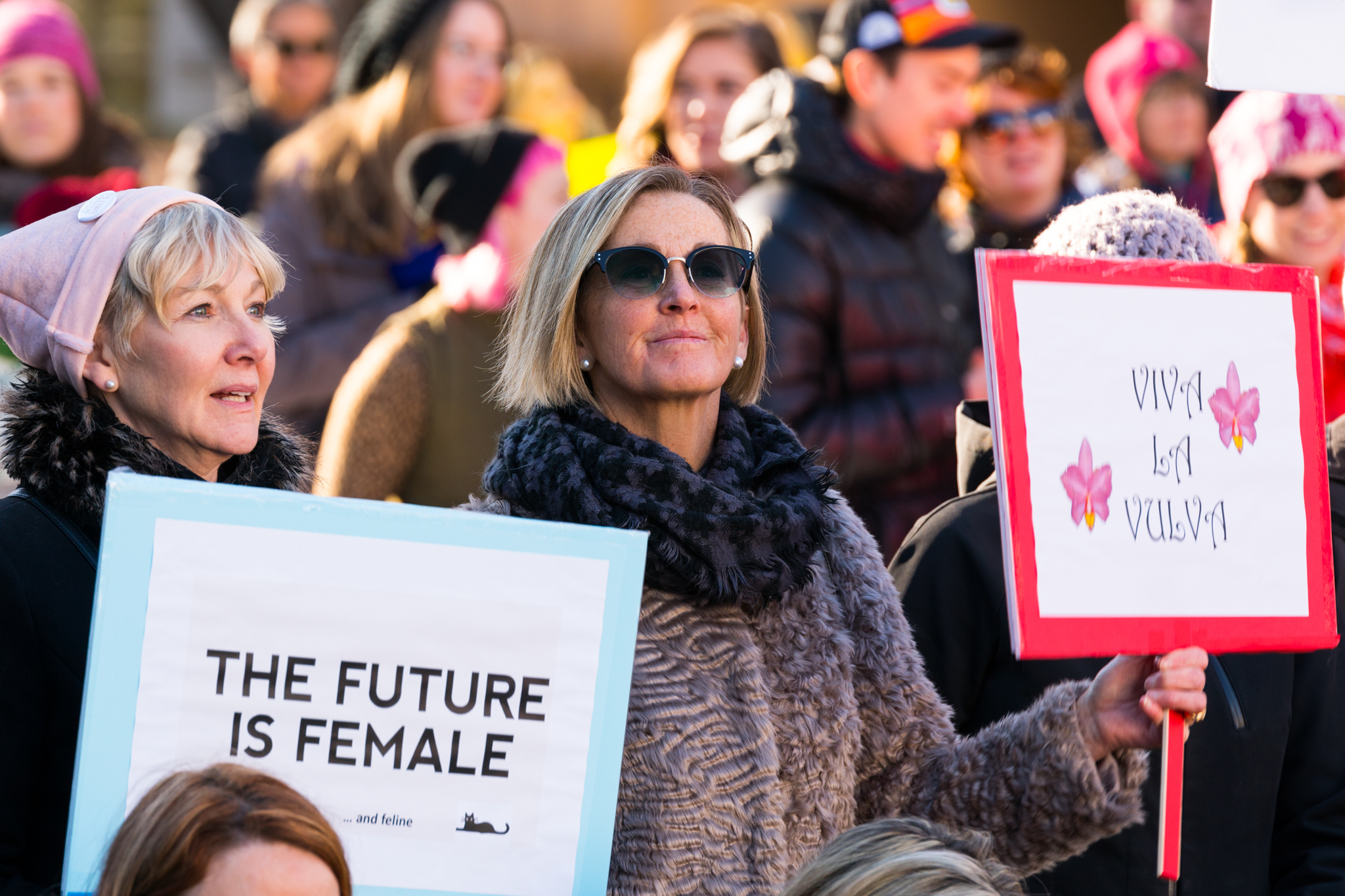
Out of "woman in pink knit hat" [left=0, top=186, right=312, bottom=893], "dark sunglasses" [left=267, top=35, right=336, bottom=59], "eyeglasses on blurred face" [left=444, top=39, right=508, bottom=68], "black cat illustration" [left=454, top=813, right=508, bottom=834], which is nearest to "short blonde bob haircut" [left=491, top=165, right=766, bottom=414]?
"woman in pink knit hat" [left=0, top=186, right=312, bottom=893]

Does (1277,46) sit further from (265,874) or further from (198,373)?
(265,874)

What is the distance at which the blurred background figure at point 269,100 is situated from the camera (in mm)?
6699

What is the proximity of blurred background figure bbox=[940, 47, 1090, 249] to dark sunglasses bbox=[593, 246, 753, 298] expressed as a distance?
3705 mm

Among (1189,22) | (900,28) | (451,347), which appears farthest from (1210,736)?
(1189,22)

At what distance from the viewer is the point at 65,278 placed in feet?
7.25

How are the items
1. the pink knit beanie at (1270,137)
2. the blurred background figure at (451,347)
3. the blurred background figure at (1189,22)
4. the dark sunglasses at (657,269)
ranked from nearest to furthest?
the dark sunglasses at (657,269) → the blurred background figure at (451,347) → the pink knit beanie at (1270,137) → the blurred background figure at (1189,22)

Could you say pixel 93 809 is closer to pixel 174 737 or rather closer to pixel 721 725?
pixel 174 737

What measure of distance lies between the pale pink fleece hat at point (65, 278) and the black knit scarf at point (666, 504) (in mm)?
623

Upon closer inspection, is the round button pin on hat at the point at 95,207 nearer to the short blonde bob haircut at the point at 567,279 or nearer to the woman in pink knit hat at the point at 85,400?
the woman in pink knit hat at the point at 85,400

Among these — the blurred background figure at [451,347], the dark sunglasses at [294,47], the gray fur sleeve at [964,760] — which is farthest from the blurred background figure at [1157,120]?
the gray fur sleeve at [964,760]

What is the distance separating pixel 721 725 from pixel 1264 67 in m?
1.35

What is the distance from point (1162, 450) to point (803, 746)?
2.21 ft

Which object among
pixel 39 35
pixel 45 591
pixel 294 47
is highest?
pixel 294 47

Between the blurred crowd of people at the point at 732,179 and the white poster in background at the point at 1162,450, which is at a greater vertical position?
the blurred crowd of people at the point at 732,179
